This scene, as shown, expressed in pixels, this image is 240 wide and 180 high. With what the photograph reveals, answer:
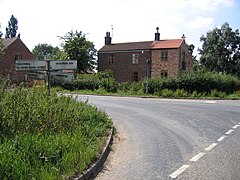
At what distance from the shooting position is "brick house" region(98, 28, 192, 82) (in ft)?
153

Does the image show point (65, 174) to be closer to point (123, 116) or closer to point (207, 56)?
point (123, 116)

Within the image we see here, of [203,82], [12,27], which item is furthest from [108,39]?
[12,27]

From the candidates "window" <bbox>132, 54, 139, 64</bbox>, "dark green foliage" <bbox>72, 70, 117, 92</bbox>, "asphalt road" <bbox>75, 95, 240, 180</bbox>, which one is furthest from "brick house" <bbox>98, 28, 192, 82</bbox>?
"asphalt road" <bbox>75, 95, 240, 180</bbox>

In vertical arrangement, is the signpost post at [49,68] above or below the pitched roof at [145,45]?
below

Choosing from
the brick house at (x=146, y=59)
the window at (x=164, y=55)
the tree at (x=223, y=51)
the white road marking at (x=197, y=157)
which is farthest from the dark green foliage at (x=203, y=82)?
the tree at (x=223, y=51)

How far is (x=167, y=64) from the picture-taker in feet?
154

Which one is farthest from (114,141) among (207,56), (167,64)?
(207,56)

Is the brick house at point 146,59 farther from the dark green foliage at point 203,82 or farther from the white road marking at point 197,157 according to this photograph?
the white road marking at point 197,157

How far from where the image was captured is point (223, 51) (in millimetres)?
62719

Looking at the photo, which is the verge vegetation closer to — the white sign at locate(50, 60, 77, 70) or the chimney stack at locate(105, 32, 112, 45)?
the white sign at locate(50, 60, 77, 70)

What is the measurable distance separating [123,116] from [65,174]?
9.82 m

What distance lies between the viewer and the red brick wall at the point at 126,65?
48.8 metres

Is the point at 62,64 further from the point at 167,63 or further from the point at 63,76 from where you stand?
the point at 167,63

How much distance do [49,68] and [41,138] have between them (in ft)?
13.4
